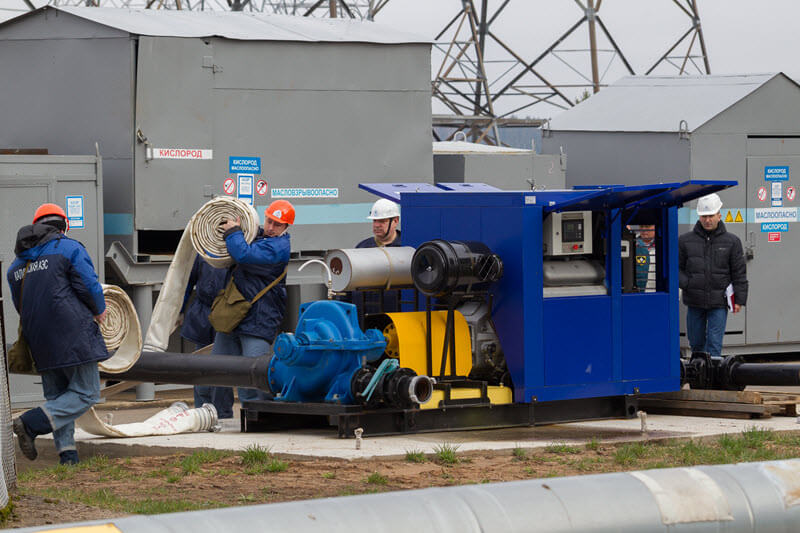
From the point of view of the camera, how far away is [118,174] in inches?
504

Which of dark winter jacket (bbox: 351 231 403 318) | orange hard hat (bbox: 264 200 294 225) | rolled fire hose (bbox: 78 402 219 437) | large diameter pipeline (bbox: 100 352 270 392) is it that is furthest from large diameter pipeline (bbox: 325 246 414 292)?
rolled fire hose (bbox: 78 402 219 437)

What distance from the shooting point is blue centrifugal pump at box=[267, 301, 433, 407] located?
31.0 ft

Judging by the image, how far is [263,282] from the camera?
10.7 m

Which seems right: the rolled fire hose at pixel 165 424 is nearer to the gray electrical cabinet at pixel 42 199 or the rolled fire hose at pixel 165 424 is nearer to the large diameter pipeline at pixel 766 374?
the gray electrical cabinet at pixel 42 199

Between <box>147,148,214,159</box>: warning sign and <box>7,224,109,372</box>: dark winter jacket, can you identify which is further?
<box>147,148,214,159</box>: warning sign

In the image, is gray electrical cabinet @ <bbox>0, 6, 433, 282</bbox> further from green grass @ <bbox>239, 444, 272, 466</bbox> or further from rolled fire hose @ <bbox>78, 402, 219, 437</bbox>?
green grass @ <bbox>239, 444, 272, 466</bbox>

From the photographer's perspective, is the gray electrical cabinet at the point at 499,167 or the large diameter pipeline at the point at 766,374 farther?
the gray electrical cabinet at the point at 499,167

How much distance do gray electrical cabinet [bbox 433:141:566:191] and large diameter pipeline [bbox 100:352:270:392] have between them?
5.18 meters

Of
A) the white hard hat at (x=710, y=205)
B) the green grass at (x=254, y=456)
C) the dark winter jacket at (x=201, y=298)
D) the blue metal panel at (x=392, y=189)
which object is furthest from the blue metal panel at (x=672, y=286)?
the green grass at (x=254, y=456)

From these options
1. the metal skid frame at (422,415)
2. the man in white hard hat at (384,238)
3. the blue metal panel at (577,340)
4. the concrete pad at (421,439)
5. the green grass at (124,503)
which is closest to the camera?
the green grass at (124,503)

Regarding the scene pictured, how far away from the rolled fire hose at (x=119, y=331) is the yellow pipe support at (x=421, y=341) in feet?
5.63

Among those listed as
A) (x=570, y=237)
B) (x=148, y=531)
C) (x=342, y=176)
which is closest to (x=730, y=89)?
(x=342, y=176)

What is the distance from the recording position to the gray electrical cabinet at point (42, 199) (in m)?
12.3

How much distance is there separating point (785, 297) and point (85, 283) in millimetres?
8358
